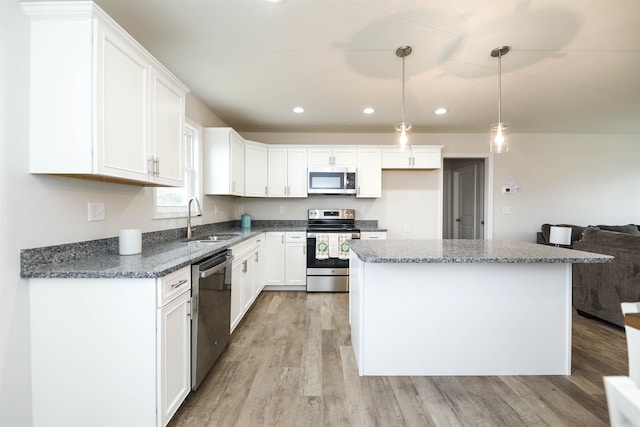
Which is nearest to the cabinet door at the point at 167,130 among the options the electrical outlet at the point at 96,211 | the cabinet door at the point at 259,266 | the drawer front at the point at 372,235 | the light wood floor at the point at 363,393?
the electrical outlet at the point at 96,211

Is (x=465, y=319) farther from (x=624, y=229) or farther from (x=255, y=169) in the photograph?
A: (x=624, y=229)

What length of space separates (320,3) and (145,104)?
4.04 ft

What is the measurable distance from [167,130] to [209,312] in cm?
131

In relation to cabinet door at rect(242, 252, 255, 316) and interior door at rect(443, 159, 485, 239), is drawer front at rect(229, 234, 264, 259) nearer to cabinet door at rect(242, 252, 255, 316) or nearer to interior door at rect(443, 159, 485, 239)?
cabinet door at rect(242, 252, 255, 316)

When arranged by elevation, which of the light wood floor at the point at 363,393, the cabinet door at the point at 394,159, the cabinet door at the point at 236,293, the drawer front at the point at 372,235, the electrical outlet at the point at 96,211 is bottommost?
the light wood floor at the point at 363,393

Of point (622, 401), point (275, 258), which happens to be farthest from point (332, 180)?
point (622, 401)

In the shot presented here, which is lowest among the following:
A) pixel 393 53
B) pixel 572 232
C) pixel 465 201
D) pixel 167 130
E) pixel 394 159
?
pixel 572 232

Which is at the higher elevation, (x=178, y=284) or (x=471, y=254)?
(x=471, y=254)

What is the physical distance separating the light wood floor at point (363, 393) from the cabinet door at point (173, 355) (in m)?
0.17

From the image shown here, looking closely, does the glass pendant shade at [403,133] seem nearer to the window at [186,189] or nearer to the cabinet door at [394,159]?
the window at [186,189]

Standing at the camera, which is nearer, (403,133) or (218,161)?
(403,133)

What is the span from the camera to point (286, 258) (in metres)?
4.02

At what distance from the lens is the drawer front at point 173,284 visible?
1.39 metres

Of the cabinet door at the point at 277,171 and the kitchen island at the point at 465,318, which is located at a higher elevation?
the cabinet door at the point at 277,171
